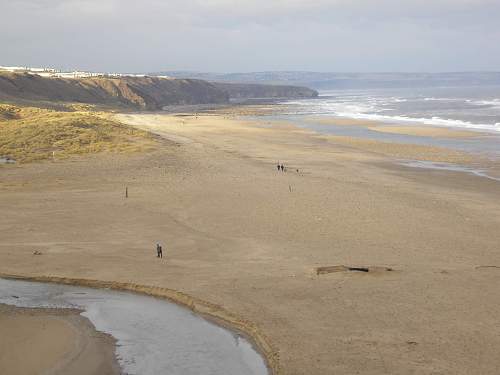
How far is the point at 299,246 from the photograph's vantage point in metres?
19.2

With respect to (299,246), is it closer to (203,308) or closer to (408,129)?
(203,308)

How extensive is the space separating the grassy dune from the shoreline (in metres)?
21.1

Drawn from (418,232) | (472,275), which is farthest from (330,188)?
(472,275)

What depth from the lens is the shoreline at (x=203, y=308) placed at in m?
12.0

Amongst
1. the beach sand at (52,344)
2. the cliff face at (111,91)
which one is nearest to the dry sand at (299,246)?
the beach sand at (52,344)

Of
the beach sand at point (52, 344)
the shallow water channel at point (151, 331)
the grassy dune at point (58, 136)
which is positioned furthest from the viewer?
the grassy dune at point (58, 136)

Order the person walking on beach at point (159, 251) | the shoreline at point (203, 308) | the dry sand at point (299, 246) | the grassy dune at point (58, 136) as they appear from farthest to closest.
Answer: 1. the grassy dune at point (58, 136)
2. the person walking on beach at point (159, 251)
3. the dry sand at point (299, 246)
4. the shoreline at point (203, 308)

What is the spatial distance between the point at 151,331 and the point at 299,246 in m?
7.04

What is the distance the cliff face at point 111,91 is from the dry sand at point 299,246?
46281 millimetres

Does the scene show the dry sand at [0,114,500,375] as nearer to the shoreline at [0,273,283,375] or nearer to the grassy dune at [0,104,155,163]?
the shoreline at [0,273,283,375]

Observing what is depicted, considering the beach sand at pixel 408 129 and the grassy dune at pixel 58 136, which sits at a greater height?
the grassy dune at pixel 58 136

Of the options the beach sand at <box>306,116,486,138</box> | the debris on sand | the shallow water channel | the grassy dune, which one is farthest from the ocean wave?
the shallow water channel

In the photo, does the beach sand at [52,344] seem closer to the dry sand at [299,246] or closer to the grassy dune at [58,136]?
the dry sand at [299,246]

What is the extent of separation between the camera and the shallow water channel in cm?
1170
